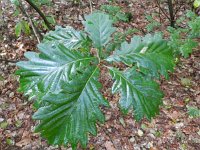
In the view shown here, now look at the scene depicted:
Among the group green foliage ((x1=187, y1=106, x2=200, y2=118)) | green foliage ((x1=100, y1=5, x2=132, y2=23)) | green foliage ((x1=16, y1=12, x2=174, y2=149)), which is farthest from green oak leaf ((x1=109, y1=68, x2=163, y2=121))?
green foliage ((x1=100, y1=5, x2=132, y2=23))

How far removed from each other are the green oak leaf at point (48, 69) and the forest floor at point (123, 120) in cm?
192

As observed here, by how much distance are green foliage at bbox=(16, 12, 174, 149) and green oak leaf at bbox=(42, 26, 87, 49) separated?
0.5 inches

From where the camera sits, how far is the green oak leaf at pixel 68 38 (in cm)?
182

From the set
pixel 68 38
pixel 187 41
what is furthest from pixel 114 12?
pixel 68 38

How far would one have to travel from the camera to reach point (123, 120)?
3.55 m

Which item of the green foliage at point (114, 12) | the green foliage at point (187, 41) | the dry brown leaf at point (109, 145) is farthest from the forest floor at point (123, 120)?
the green foliage at point (114, 12)

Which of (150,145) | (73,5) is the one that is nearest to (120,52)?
(150,145)

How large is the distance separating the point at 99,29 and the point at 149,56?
37cm

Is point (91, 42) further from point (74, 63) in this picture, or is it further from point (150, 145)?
point (150, 145)

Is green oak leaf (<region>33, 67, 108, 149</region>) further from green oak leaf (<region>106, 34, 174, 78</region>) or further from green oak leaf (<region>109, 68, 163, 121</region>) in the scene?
green oak leaf (<region>106, 34, 174, 78</region>)

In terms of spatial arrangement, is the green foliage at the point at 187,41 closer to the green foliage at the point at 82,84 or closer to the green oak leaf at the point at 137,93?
the green foliage at the point at 82,84

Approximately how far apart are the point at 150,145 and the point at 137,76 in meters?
2.02

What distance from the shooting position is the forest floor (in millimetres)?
3363

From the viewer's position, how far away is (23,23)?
341 cm
